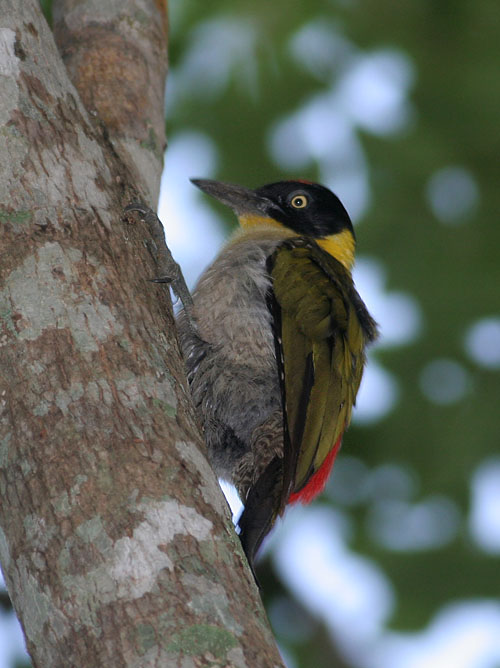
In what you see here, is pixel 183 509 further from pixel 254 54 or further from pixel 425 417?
pixel 254 54

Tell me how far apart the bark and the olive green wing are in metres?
0.78

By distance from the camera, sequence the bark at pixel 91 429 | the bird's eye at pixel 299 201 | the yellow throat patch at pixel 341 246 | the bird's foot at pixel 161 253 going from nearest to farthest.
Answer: the bark at pixel 91 429 → the bird's foot at pixel 161 253 → the bird's eye at pixel 299 201 → the yellow throat patch at pixel 341 246

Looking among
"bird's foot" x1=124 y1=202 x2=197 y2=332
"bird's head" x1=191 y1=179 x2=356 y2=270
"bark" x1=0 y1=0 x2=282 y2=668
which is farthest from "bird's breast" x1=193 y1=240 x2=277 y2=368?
"bark" x1=0 y1=0 x2=282 y2=668

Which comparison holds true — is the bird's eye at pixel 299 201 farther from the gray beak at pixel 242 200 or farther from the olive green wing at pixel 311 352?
the olive green wing at pixel 311 352

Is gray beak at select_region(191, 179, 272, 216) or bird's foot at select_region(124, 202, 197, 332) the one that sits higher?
gray beak at select_region(191, 179, 272, 216)

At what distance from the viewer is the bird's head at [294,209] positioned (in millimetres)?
4902

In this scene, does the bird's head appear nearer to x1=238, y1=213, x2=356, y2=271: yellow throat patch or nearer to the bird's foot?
x1=238, y1=213, x2=356, y2=271: yellow throat patch

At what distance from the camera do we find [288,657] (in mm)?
4988

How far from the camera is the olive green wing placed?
3199mm

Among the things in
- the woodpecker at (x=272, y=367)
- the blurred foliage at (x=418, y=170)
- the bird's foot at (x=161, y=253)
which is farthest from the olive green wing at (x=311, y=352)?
the blurred foliage at (x=418, y=170)

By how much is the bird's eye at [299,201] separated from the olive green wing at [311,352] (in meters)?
0.80

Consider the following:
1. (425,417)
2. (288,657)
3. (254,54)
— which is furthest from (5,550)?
(254,54)

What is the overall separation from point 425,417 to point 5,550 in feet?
13.7

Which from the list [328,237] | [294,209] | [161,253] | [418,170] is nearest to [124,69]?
[161,253]
